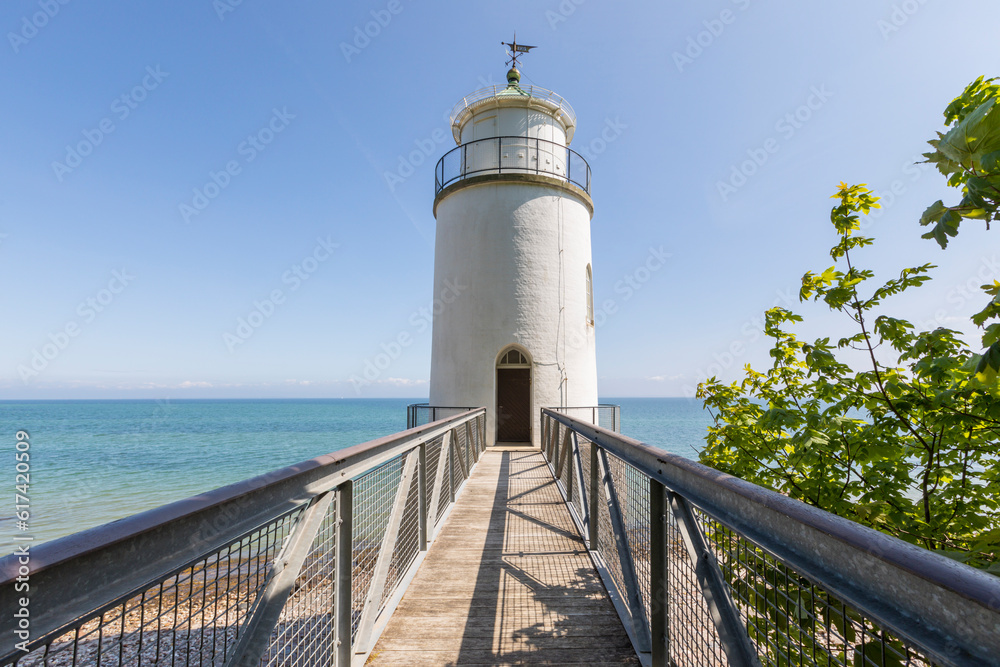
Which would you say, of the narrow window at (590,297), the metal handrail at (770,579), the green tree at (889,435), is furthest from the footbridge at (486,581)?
the narrow window at (590,297)

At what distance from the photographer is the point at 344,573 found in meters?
2.25

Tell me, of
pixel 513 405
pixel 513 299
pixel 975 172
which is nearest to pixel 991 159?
pixel 975 172

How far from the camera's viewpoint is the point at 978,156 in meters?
1.46

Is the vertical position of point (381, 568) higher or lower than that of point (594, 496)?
lower

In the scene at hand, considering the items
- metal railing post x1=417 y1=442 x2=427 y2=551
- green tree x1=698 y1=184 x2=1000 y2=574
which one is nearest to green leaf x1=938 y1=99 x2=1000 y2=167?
green tree x1=698 y1=184 x2=1000 y2=574

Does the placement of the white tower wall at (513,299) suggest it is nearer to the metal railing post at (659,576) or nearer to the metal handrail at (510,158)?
the metal handrail at (510,158)

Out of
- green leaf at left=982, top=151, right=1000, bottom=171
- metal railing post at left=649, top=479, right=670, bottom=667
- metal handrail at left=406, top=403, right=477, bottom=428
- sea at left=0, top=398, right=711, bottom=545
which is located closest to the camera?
green leaf at left=982, top=151, right=1000, bottom=171

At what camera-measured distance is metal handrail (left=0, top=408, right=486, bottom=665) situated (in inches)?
33.4

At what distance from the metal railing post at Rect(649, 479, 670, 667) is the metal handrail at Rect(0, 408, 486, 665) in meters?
1.46

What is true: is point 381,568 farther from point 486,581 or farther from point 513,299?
point 513,299

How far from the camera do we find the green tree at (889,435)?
7.82 feet

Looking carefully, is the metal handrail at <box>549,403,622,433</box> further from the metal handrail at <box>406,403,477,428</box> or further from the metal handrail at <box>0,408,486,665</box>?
the metal handrail at <box>0,408,486,665</box>

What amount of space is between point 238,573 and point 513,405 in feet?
37.6

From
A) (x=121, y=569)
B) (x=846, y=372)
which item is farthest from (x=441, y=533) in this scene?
(x=121, y=569)
